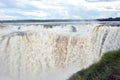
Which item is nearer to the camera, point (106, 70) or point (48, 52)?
point (106, 70)

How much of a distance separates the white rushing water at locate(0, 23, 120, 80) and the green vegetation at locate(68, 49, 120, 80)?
46.9 feet

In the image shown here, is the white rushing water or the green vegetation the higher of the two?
the green vegetation

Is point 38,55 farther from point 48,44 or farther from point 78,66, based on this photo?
point 78,66

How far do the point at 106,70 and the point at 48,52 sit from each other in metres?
18.9

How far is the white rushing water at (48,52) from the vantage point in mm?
27281

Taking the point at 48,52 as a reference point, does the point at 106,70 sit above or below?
above

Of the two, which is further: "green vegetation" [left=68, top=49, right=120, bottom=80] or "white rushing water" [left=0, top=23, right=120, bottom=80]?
"white rushing water" [left=0, top=23, right=120, bottom=80]

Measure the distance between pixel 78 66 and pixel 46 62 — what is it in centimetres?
302

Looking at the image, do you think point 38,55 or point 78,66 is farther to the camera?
point 38,55

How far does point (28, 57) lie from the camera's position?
29.2 m

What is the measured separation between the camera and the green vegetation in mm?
10461

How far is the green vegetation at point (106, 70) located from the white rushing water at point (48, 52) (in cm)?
1428

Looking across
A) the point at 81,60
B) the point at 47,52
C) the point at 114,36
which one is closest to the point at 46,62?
the point at 47,52

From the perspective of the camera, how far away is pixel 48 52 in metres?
29.5
